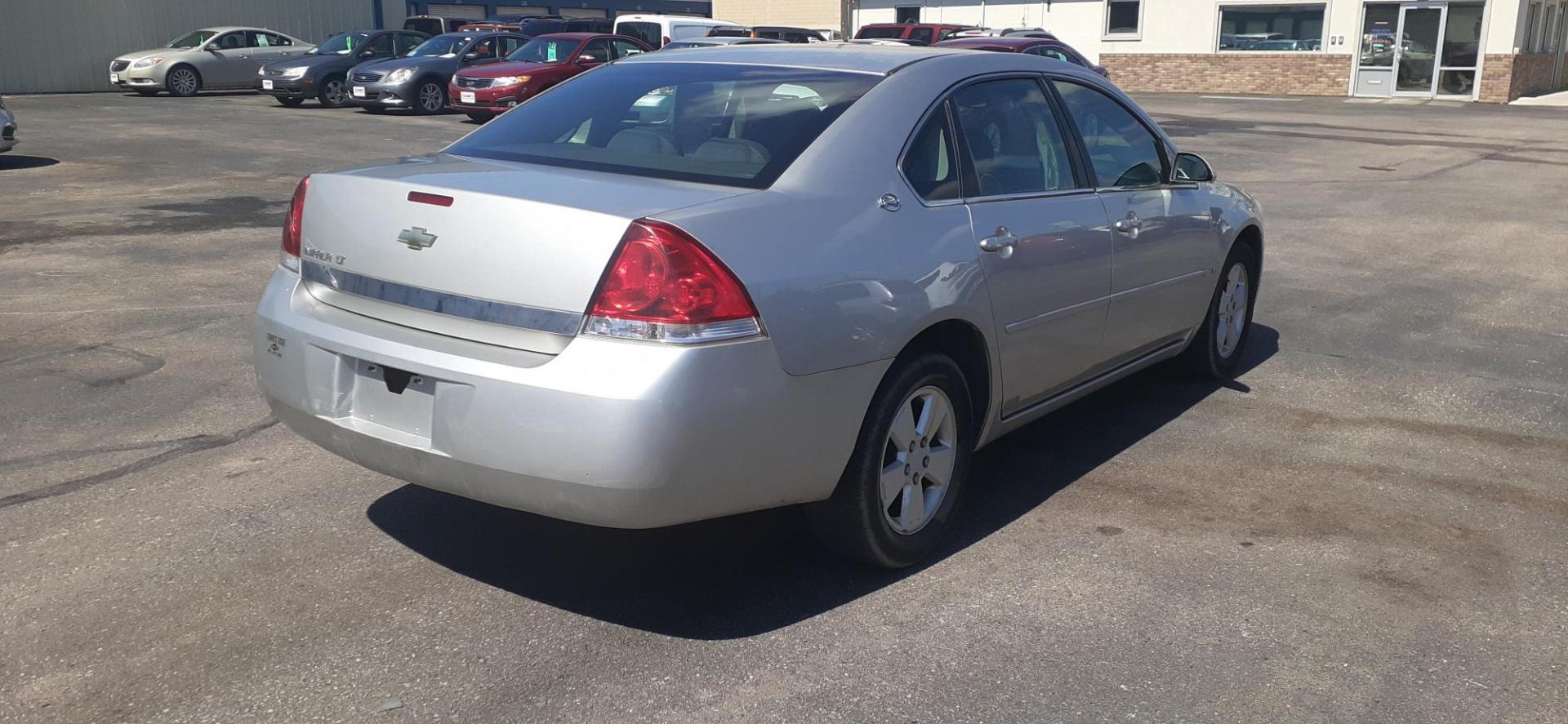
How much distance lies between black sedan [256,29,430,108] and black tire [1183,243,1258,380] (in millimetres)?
20380

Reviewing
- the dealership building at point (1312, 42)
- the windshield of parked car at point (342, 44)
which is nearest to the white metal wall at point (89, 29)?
the windshield of parked car at point (342, 44)

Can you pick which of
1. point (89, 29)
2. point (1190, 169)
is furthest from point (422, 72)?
point (1190, 169)

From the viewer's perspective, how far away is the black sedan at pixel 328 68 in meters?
24.8

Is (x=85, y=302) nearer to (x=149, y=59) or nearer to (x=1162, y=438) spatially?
(x=1162, y=438)

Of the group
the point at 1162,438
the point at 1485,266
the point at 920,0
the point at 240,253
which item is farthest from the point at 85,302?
the point at 920,0

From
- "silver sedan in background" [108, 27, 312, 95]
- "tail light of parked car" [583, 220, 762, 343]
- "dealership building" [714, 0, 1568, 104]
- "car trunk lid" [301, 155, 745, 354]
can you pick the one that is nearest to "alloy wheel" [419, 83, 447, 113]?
"silver sedan in background" [108, 27, 312, 95]

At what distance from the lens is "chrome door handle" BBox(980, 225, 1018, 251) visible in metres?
4.30

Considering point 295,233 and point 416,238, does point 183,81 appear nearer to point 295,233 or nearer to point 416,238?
point 295,233

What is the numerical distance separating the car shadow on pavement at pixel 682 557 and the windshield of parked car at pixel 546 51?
62.1ft

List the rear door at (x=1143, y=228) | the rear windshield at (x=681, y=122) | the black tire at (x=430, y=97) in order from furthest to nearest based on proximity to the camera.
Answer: the black tire at (x=430, y=97) → the rear door at (x=1143, y=228) → the rear windshield at (x=681, y=122)

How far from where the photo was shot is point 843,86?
171 inches

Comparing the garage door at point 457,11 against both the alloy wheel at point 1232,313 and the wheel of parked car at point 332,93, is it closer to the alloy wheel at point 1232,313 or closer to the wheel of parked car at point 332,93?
the wheel of parked car at point 332,93

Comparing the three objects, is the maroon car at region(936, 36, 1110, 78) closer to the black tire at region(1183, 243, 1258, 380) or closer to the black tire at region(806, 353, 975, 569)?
the black tire at region(1183, 243, 1258, 380)

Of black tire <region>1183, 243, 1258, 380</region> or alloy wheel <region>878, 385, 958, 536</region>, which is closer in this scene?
alloy wheel <region>878, 385, 958, 536</region>
